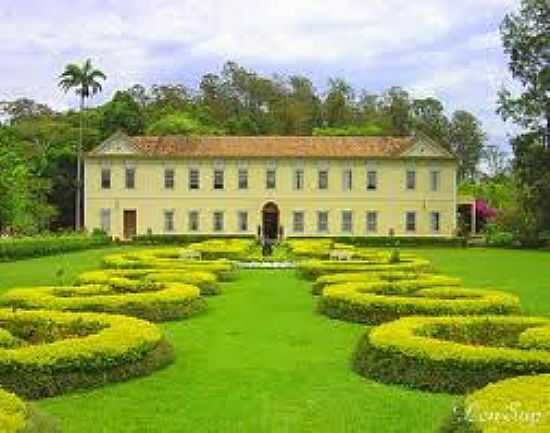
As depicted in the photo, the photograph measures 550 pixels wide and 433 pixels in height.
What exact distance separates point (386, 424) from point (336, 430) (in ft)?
1.79

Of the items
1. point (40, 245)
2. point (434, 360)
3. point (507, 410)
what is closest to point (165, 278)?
point (434, 360)

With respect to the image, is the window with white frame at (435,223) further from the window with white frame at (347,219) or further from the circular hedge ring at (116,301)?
the circular hedge ring at (116,301)

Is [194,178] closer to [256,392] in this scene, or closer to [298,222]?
[298,222]

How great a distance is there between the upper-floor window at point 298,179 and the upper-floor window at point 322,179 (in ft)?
3.40

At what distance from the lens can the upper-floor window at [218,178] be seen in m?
56.7

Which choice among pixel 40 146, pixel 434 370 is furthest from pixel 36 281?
pixel 40 146

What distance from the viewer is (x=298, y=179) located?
56.7 m

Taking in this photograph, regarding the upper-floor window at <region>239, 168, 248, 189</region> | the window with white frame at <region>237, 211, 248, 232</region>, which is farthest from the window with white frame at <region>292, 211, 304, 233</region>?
the upper-floor window at <region>239, 168, 248, 189</region>

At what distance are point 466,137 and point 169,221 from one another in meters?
43.1

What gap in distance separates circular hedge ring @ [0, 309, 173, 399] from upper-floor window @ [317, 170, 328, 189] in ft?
145

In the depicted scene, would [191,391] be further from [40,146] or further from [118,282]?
[40,146]

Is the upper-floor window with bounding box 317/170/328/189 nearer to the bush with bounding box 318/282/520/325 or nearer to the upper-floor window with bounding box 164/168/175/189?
the upper-floor window with bounding box 164/168/175/189

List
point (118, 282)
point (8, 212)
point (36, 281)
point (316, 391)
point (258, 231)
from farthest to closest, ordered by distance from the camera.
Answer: point (258, 231)
point (8, 212)
point (36, 281)
point (118, 282)
point (316, 391)

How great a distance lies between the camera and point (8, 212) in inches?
1848
